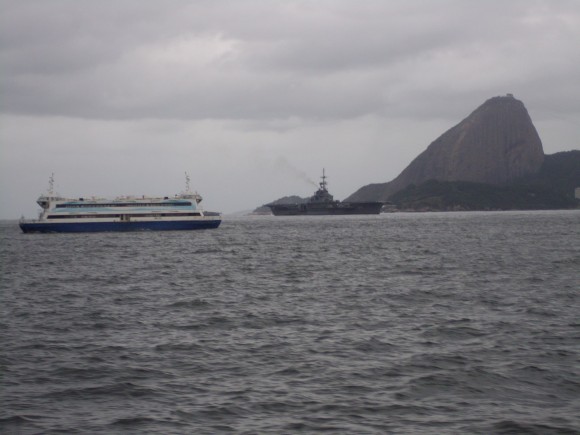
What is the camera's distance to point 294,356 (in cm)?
1855

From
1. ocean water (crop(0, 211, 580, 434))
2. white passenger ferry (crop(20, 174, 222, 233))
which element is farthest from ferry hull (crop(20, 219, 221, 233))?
ocean water (crop(0, 211, 580, 434))

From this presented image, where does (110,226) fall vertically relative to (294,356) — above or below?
above

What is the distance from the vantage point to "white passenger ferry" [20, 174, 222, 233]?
119 meters

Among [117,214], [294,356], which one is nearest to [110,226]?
[117,214]

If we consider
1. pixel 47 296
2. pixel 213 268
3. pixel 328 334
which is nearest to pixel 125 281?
pixel 47 296

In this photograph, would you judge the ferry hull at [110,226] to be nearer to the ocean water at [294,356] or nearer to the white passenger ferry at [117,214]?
the white passenger ferry at [117,214]

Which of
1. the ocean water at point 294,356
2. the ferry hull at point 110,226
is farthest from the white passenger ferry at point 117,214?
the ocean water at point 294,356

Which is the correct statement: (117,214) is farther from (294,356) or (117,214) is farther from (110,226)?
(294,356)

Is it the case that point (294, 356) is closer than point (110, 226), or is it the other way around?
point (294, 356)

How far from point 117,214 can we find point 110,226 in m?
2.53

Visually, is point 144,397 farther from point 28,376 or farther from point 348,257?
point 348,257

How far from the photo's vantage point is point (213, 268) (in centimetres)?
4847

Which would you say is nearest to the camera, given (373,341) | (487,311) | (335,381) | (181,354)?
(335,381)

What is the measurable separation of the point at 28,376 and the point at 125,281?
22849 millimetres
